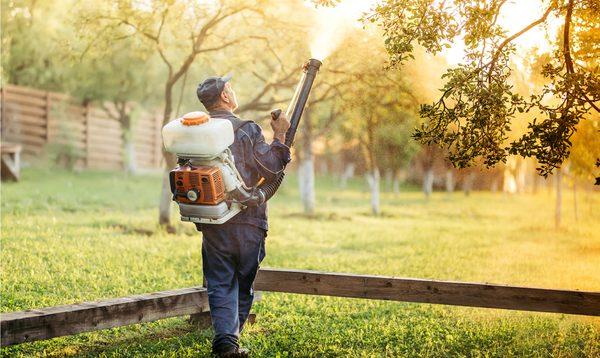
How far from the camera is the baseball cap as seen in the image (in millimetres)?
5859

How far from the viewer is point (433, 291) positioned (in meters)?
6.80

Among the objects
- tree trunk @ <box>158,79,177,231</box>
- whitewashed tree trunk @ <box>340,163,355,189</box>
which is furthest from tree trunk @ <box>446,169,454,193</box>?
tree trunk @ <box>158,79,177,231</box>

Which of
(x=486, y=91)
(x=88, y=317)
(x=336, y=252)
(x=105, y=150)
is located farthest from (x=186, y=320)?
(x=105, y=150)

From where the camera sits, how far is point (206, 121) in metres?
5.38

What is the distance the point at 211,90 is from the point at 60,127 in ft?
76.3

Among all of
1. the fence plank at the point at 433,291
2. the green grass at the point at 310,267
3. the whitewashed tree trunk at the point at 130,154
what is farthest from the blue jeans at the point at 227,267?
the whitewashed tree trunk at the point at 130,154

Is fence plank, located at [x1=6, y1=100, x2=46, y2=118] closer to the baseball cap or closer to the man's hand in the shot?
the baseball cap

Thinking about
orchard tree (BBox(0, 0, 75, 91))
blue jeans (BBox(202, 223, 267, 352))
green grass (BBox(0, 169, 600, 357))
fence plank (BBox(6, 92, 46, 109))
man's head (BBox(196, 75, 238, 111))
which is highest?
orchard tree (BBox(0, 0, 75, 91))

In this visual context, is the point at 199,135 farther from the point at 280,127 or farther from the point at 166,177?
the point at 166,177

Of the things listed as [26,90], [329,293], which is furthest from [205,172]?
[26,90]

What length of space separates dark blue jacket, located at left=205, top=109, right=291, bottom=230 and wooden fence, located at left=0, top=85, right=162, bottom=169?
22063 millimetres

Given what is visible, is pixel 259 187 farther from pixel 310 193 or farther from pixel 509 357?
pixel 310 193

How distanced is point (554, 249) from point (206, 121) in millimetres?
13778

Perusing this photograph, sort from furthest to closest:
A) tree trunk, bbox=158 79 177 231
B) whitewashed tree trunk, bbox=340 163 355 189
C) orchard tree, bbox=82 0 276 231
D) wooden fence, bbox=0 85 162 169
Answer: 1. whitewashed tree trunk, bbox=340 163 355 189
2. wooden fence, bbox=0 85 162 169
3. tree trunk, bbox=158 79 177 231
4. orchard tree, bbox=82 0 276 231
